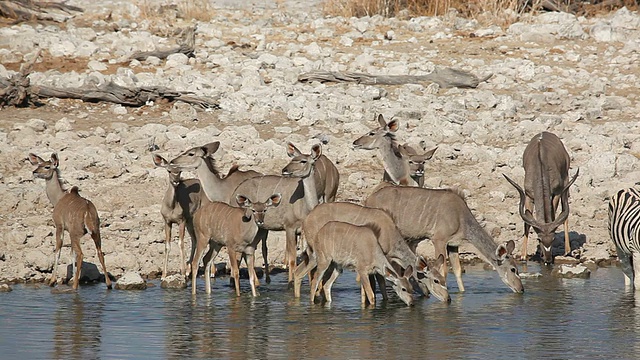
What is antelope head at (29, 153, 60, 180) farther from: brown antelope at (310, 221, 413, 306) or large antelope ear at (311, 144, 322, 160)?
brown antelope at (310, 221, 413, 306)

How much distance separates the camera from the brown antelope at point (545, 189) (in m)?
13.6

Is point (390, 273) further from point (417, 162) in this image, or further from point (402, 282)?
point (417, 162)

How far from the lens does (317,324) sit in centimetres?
1034

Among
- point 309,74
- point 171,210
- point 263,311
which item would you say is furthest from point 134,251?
point 309,74

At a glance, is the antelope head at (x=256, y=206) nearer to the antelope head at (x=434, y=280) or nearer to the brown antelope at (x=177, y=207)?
the brown antelope at (x=177, y=207)

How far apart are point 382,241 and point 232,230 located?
5.15 ft

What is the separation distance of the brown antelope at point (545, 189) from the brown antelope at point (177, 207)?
11.8 ft

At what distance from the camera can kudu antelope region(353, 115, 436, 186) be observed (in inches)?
558

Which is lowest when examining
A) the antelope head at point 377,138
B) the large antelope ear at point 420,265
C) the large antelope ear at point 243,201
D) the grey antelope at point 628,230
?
the large antelope ear at point 420,265

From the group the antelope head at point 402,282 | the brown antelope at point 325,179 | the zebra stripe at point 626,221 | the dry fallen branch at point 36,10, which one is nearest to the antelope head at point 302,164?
the brown antelope at point 325,179

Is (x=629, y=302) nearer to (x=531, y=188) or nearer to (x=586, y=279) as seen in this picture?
(x=586, y=279)

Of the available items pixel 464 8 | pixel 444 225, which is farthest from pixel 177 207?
pixel 464 8

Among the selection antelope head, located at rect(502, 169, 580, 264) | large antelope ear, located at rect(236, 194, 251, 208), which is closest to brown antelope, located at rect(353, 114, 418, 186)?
antelope head, located at rect(502, 169, 580, 264)

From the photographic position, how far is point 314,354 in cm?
915
